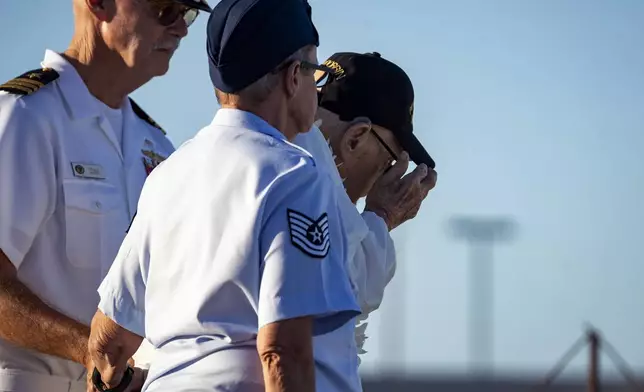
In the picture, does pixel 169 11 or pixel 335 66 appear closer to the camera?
pixel 169 11

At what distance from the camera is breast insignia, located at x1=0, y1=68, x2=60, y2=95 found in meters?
5.52

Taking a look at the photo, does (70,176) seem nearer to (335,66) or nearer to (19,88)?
(19,88)

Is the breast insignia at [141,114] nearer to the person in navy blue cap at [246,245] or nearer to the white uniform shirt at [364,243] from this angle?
the white uniform shirt at [364,243]

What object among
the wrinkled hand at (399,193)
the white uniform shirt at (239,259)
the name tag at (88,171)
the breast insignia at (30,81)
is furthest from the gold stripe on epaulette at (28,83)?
the white uniform shirt at (239,259)

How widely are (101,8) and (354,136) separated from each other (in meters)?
1.00

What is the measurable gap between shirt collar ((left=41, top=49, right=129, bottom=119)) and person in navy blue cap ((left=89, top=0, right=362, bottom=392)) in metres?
1.26

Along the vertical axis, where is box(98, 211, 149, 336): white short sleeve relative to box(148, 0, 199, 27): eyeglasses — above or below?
below

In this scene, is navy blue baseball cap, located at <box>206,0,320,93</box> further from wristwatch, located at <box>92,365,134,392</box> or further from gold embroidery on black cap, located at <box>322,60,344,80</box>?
gold embroidery on black cap, located at <box>322,60,344,80</box>

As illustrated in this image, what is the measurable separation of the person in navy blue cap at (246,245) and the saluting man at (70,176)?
34.3 inches

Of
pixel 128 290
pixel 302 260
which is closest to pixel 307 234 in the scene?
pixel 302 260

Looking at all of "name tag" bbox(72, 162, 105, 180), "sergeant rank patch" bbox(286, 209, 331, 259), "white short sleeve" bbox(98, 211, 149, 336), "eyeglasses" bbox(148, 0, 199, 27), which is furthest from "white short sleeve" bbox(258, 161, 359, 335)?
"eyeglasses" bbox(148, 0, 199, 27)

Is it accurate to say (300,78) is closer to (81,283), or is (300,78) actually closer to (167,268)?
(167,268)

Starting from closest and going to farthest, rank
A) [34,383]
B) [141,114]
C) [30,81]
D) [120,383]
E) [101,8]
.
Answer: [120,383] → [34,383] → [30,81] → [101,8] → [141,114]

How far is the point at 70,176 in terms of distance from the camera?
552 cm
